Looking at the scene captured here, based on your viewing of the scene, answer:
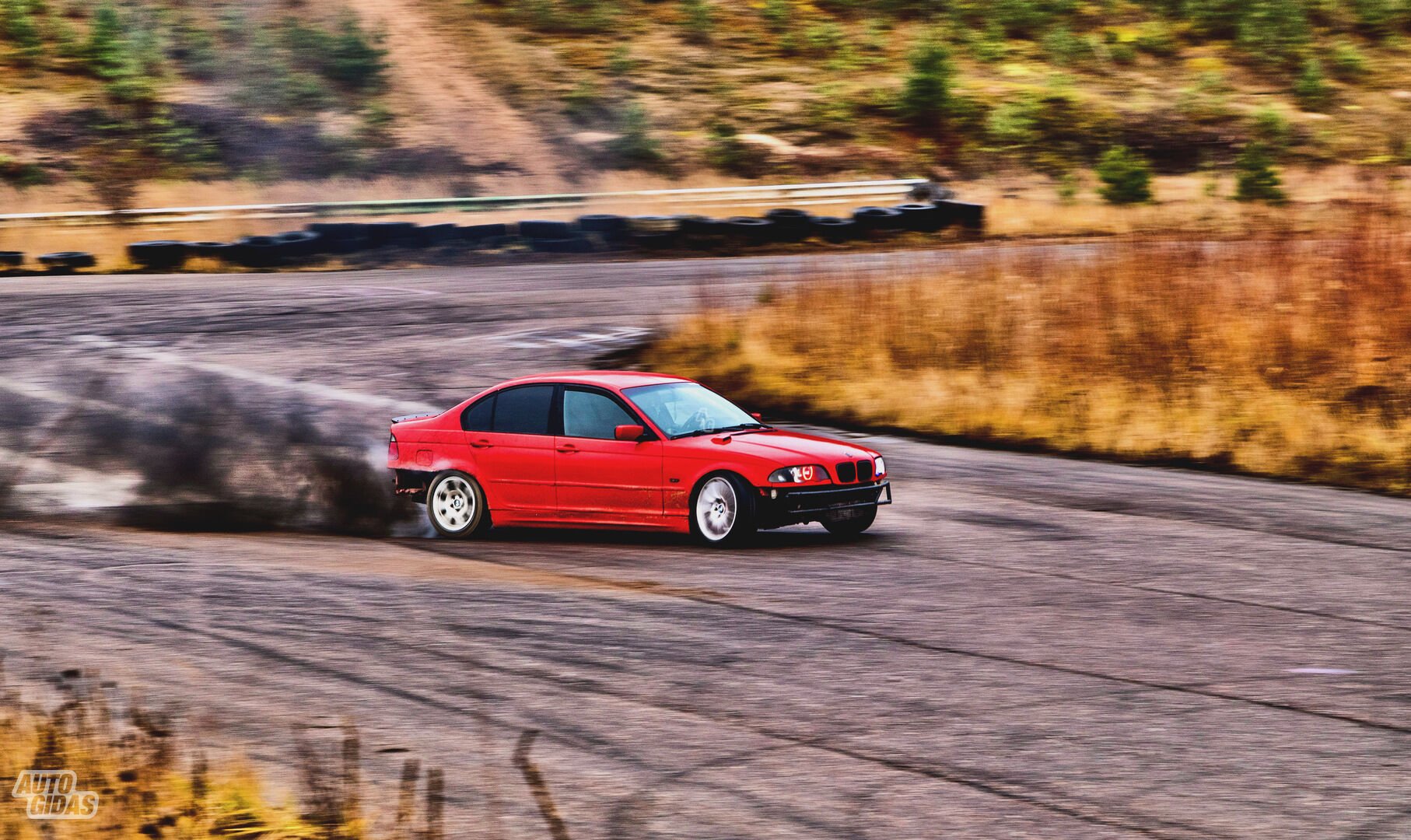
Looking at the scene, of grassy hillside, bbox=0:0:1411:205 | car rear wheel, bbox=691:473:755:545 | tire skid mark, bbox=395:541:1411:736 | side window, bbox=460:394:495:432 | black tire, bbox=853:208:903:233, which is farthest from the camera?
grassy hillside, bbox=0:0:1411:205

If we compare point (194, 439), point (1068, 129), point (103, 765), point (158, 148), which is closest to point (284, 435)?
point (194, 439)

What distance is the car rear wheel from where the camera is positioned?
10250 mm

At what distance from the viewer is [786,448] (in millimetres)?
10445

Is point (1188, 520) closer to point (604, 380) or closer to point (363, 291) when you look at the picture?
point (604, 380)

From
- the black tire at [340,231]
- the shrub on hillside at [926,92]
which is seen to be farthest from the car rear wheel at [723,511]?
the shrub on hillside at [926,92]

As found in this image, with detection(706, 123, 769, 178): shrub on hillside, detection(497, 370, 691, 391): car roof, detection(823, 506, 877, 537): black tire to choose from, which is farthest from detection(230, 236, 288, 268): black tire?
detection(823, 506, 877, 537): black tire

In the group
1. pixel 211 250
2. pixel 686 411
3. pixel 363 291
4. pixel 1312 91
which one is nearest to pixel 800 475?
pixel 686 411

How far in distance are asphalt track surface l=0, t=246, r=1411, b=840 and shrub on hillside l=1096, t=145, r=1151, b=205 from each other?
81.7 feet

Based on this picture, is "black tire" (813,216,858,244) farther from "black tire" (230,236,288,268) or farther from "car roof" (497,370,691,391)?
"car roof" (497,370,691,391)

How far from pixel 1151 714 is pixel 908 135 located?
135ft

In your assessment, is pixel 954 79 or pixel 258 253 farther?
pixel 954 79

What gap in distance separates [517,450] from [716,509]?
1.72 meters

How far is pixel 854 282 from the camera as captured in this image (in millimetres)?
20328

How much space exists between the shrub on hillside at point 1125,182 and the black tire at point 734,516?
95.7 ft
